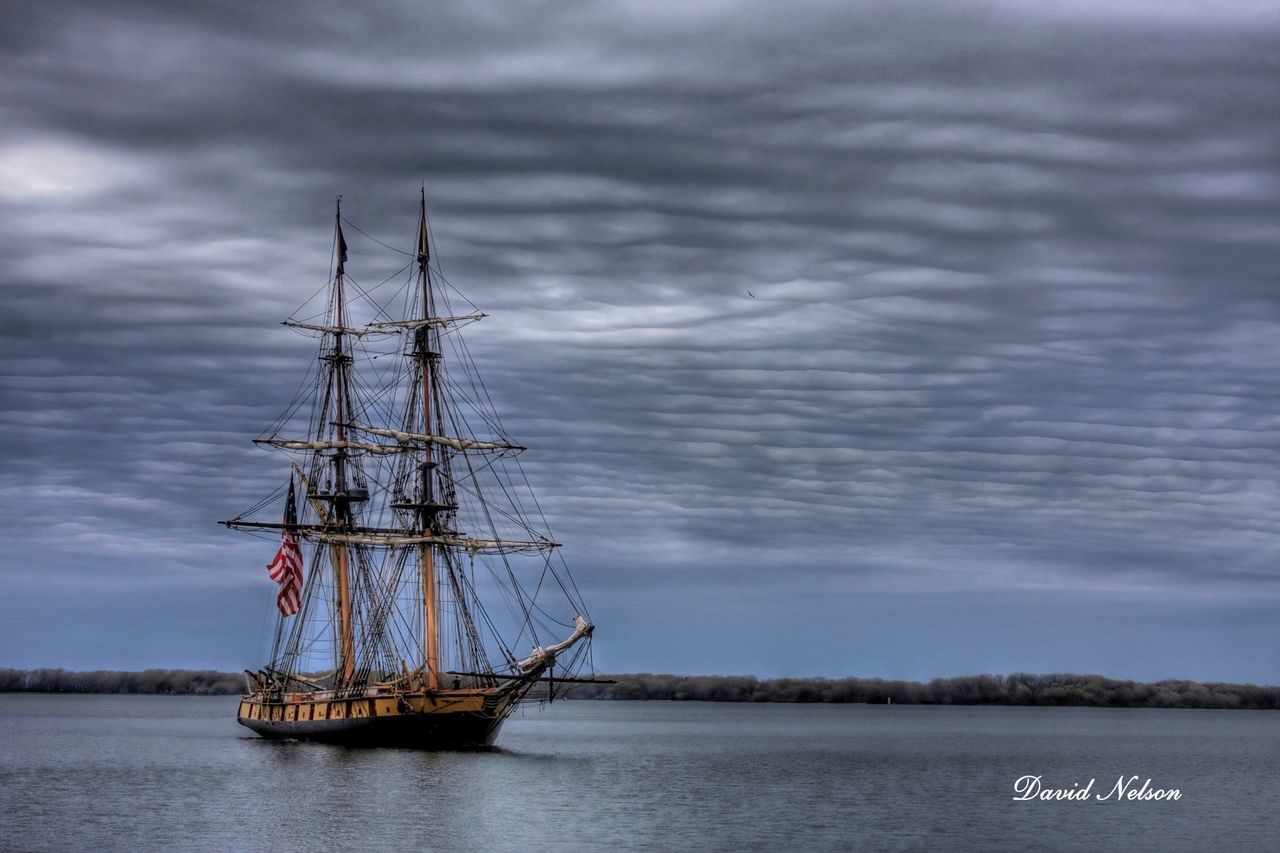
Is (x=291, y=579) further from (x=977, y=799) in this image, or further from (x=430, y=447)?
(x=977, y=799)

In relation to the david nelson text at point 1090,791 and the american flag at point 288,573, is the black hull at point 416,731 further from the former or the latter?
the david nelson text at point 1090,791

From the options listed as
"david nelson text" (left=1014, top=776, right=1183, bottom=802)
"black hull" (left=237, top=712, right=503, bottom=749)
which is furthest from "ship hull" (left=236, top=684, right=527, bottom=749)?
"david nelson text" (left=1014, top=776, right=1183, bottom=802)

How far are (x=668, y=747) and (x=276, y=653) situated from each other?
34462 millimetres

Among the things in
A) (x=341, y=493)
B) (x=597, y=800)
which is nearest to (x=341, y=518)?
(x=341, y=493)

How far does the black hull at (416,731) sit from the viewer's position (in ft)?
280

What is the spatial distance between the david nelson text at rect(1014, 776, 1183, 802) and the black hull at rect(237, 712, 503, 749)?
29.5m

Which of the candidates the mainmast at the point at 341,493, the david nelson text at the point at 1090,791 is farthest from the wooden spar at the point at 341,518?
the david nelson text at the point at 1090,791

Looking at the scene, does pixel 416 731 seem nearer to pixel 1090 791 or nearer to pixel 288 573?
pixel 288 573

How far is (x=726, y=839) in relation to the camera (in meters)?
53.2

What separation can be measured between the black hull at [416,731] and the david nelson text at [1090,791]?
2947 centimetres

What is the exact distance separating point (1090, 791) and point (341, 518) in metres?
51.2

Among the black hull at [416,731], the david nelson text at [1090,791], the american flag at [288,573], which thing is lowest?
the david nelson text at [1090,791]

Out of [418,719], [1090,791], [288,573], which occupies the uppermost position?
[288,573]

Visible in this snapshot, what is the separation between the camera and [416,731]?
3369 inches
